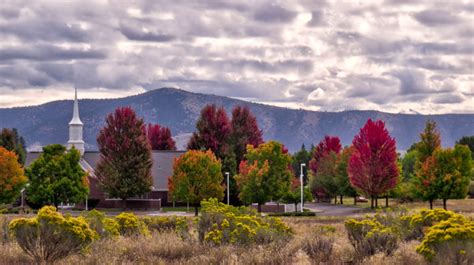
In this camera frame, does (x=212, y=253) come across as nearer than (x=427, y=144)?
Yes

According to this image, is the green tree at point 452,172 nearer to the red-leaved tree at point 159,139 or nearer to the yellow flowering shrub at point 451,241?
the yellow flowering shrub at point 451,241

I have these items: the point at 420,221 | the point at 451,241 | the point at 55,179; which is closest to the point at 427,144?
the point at 55,179

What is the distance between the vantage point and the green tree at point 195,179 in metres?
63.9

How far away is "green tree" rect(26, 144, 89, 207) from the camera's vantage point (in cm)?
6078

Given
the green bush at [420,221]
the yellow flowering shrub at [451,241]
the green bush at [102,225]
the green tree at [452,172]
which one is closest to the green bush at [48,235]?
the green bush at [102,225]

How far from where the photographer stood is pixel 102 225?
85.1 feet

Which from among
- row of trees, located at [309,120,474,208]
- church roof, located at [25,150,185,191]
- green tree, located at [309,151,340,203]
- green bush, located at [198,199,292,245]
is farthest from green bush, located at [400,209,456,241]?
church roof, located at [25,150,185,191]

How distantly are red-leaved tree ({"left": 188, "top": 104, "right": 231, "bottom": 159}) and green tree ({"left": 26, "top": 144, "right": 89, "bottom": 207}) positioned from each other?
18.7 metres

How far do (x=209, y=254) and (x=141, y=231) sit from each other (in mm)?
6802

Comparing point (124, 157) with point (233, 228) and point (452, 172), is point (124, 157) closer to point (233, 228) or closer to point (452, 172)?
point (452, 172)

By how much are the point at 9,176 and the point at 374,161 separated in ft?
104

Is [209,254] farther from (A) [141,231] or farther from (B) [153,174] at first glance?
(B) [153,174]

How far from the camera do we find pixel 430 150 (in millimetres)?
65250

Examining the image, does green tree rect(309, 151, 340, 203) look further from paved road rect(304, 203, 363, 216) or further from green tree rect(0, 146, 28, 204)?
green tree rect(0, 146, 28, 204)
